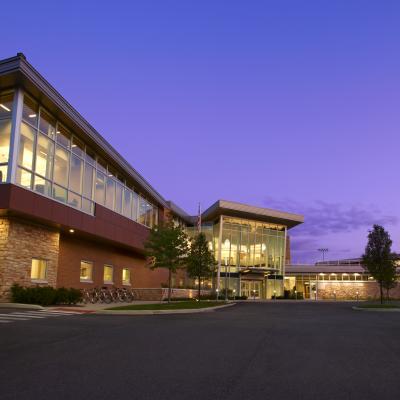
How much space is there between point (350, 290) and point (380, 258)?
3696 centimetres

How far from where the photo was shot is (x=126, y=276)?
41.8m

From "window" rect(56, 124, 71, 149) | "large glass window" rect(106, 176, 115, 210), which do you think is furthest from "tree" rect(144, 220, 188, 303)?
"window" rect(56, 124, 71, 149)

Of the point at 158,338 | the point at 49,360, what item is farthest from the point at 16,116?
the point at 49,360

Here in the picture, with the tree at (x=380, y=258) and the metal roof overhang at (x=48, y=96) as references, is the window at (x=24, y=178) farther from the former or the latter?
the tree at (x=380, y=258)

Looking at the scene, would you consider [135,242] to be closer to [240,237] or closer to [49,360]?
[240,237]

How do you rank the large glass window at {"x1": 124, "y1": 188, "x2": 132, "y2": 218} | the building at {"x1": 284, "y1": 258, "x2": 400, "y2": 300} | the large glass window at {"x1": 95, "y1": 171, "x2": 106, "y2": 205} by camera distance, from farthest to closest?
the building at {"x1": 284, "y1": 258, "x2": 400, "y2": 300}, the large glass window at {"x1": 124, "y1": 188, "x2": 132, "y2": 218}, the large glass window at {"x1": 95, "y1": 171, "x2": 106, "y2": 205}

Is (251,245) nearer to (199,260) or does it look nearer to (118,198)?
(199,260)

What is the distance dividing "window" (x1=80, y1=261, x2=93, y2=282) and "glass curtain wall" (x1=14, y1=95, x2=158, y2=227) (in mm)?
4199

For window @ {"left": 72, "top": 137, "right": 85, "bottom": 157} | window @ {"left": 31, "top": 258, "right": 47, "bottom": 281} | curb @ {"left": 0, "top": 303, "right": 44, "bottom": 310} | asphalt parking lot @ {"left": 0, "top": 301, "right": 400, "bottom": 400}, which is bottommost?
asphalt parking lot @ {"left": 0, "top": 301, "right": 400, "bottom": 400}

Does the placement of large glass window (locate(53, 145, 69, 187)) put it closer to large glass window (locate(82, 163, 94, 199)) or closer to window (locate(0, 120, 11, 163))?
large glass window (locate(82, 163, 94, 199))

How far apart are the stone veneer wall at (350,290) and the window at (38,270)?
56.9 metres

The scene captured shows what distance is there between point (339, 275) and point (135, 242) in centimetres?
4796

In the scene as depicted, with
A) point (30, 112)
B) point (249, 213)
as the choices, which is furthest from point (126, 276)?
point (249, 213)

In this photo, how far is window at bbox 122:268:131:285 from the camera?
4084 cm
